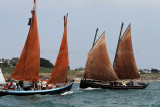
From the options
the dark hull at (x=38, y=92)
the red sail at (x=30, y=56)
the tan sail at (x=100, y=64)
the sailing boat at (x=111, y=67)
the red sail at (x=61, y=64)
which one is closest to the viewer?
the dark hull at (x=38, y=92)

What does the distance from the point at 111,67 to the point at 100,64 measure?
2297mm

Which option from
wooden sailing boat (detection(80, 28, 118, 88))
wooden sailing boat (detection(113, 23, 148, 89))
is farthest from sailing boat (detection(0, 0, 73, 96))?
wooden sailing boat (detection(113, 23, 148, 89))

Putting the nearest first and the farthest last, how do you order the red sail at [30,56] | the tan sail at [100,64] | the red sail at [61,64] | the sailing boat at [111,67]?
the red sail at [30,56], the red sail at [61,64], the tan sail at [100,64], the sailing boat at [111,67]

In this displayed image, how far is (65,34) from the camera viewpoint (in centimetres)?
4834

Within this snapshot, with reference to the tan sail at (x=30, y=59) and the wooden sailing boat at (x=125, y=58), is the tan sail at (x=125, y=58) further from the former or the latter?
the tan sail at (x=30, y=59)

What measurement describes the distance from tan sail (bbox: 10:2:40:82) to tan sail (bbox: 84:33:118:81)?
2098 centimetres

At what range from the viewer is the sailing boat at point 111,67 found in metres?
66.2

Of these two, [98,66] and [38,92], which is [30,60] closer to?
[38,92]

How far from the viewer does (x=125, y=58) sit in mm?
70312

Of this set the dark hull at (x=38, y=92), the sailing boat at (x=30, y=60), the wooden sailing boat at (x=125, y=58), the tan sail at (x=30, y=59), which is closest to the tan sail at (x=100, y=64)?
the wooden sailing boat at (x=125, y=58)

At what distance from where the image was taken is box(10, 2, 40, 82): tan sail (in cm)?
4659

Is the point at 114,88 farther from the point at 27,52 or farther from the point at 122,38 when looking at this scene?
the point at 27,52

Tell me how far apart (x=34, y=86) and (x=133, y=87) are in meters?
28.3

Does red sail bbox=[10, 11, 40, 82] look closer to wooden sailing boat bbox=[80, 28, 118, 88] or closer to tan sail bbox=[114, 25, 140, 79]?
wooden sailing boat bbox=[80, 28, 118, 88]
